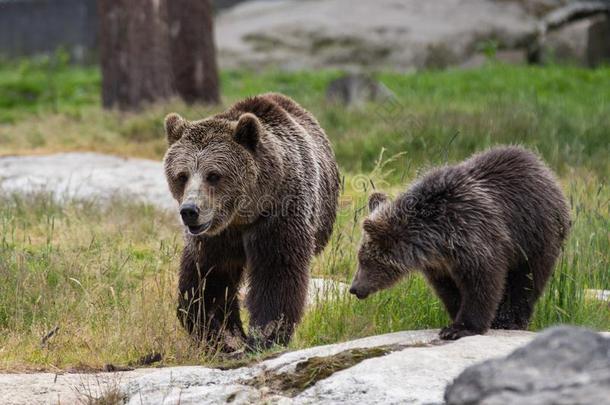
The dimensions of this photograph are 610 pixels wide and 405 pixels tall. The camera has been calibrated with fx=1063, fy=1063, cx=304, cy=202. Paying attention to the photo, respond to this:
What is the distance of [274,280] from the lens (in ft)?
21.0

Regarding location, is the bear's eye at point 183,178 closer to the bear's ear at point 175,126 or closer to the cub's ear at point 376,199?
the bear's ear at point 175,126

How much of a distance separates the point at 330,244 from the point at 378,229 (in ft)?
7.90

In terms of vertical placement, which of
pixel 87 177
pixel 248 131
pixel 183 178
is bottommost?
pixel 87 177

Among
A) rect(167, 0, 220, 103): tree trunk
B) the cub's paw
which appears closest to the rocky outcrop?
rect(167, 0, 220, 103): tree trunk

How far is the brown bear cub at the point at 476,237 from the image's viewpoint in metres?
5.81

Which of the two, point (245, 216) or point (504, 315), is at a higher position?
point (245, 216)

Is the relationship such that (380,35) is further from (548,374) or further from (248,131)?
(548,374)

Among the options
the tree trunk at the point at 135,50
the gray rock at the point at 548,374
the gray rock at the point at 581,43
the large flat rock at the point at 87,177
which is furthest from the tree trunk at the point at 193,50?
the gray rock at the point at 548,374

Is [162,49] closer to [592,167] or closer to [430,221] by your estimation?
[592,167]

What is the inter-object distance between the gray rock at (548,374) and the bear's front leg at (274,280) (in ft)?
8.65

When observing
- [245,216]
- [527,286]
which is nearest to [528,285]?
[527,286]

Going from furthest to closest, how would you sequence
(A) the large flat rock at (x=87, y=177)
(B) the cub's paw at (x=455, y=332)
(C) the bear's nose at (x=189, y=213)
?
(A) the large flat rock at (x=87, y=177), (C) the bear's nose at (x=189, y=213), (B) the cub's paw at (x=455, y=332)

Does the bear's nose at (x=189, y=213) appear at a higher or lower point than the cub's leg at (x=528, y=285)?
higher

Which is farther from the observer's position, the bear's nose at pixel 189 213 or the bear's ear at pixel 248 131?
the bear's ear at pixel 248 131
